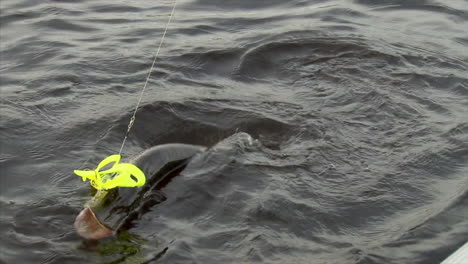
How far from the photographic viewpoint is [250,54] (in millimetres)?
7246

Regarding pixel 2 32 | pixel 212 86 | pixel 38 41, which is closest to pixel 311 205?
pixel 212 86

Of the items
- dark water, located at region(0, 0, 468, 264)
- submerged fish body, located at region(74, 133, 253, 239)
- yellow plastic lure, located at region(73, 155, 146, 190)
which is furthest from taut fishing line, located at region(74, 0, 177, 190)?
dark water, located at region(0, 0, 468, 264)

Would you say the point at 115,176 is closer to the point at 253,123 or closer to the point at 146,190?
the point at 146,190

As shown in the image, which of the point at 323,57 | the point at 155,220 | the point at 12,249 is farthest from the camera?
the point at 323,57

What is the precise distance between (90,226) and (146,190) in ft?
2.04

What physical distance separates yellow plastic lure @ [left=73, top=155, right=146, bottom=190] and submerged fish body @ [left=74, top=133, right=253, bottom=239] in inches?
Answer: 4.1

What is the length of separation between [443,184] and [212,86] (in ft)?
8.33

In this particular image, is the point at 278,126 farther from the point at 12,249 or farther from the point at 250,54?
the point at 12,249

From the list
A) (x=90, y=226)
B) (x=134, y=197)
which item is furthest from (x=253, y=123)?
(x=90, y=226)

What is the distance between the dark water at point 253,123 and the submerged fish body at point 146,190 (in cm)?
8

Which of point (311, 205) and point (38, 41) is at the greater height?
point (38, 41)

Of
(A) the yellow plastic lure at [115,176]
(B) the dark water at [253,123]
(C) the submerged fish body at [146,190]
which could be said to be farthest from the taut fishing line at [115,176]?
(B) the dark water at [253,123]

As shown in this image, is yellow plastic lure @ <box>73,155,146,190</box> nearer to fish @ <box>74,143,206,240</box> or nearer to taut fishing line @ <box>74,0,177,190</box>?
taut fishing line @ <box>74,0,177,190</box>

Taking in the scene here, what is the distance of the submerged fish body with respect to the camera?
13.3 feet
